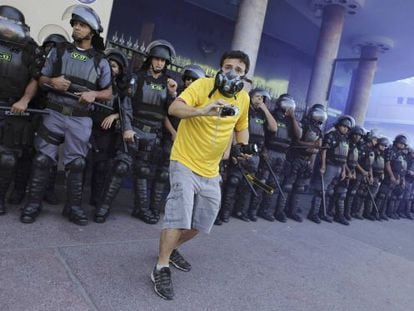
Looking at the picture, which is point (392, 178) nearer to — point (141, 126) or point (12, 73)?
point (141, 126)

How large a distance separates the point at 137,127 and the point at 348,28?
12933 mm

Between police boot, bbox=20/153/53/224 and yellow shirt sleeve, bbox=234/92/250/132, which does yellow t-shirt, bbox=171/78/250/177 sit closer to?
yellow shirt sleeve, bbox=234/92/250/132

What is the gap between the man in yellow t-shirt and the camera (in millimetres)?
2686

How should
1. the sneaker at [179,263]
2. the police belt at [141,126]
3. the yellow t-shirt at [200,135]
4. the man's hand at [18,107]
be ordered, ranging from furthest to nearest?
the police belt at [141,126]
the man's hand at [18,107]
the sneaker at [179,263]
the yellow t-shirt at [200,135]

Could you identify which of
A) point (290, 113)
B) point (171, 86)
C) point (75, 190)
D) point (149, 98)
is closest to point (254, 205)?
point (290, 113)

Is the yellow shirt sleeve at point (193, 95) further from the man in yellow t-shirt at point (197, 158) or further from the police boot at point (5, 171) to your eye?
the police boot at point (5, 171)

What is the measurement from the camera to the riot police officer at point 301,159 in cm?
610

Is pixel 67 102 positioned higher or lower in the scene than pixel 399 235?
higher

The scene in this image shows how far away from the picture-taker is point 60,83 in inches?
135

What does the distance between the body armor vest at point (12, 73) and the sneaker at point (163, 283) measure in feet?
7.23

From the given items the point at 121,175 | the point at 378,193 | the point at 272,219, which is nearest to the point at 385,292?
the point at 272,219

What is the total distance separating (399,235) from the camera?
23.1ft

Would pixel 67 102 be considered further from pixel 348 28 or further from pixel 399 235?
pixel 348 28

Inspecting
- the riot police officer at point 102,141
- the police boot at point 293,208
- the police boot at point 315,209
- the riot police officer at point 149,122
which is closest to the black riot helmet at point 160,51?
the riot police officer at point 149,122
